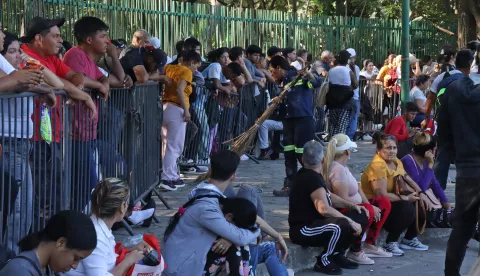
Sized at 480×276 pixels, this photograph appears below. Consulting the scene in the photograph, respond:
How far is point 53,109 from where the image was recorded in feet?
20.9

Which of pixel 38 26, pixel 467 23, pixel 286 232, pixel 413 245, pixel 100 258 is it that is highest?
pixel 467 23

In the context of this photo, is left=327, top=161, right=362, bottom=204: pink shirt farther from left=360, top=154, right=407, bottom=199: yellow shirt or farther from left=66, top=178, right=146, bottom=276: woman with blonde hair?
left=66, top=178, right=146, bottom=276: woman with blonde hair

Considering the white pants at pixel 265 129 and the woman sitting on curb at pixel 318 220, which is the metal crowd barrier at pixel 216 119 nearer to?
the white pants at pixel 265 129

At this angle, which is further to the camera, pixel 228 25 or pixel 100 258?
pixel 228 25

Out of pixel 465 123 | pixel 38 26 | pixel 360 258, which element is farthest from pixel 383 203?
pixel 38 26

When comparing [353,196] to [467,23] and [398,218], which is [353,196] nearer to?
[398,218]

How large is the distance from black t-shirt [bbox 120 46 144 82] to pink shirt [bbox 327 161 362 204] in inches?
86.6

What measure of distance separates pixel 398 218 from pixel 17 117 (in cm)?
492

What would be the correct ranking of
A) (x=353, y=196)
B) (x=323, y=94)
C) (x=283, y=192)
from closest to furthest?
(x=353, y=196)
(x=283, y=192)
(x=323, y=94)

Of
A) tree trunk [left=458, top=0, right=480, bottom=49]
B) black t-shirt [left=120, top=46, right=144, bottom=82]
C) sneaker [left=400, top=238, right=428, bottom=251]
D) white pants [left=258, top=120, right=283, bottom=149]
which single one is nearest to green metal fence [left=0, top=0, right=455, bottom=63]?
tree trunk [left=458, top=0, right=480, bottom=49]

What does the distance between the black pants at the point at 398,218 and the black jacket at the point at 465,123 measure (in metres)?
2.25

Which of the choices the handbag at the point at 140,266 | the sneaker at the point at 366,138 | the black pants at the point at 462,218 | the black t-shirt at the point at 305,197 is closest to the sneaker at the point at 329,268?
the black t-shirt at the point at 305,197

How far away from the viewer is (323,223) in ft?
27.9

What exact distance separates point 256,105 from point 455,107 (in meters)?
7.63
